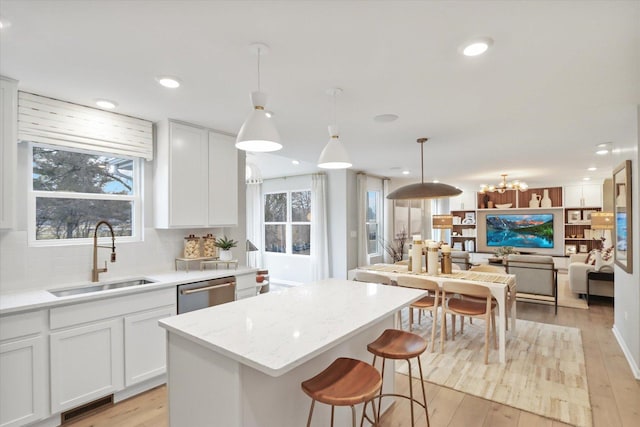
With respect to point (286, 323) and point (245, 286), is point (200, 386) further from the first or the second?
point (245, 286)

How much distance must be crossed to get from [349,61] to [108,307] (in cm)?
250

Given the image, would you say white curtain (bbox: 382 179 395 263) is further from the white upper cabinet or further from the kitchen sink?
the kitchen sink

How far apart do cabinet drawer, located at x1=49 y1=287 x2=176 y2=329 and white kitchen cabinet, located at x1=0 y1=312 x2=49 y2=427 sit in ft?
0.33

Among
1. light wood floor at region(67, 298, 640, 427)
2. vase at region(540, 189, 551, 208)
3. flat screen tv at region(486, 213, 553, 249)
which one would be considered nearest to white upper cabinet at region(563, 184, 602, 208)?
vase at region(540, 189, 551, 208)

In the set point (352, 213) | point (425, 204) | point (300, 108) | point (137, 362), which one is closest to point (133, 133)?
point (300, 108)

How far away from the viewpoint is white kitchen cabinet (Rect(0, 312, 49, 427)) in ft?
6.74

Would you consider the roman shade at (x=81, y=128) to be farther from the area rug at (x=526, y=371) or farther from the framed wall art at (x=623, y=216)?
the framed wall art at (x=623, y=216)

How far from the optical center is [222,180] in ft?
11.9

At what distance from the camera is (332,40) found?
5.95 ft

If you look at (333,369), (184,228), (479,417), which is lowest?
(479,417)

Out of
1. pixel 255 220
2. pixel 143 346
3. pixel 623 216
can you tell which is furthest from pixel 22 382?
pixel 255 220

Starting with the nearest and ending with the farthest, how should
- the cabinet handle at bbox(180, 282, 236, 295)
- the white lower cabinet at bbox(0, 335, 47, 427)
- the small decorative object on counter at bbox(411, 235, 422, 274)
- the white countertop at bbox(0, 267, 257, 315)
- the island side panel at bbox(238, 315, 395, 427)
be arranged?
1. the island side panel at bbox(238, 315, 395, 427)
2. the white lower cabinet at bbox(0, 335, 47, 427)
3. the white countertop at bbox(0, 267, 257, 315)
4. the cabinet handle at bbox(180, 282, 236, 295)
5. the small decorative object on counter at bbox(411, 235, 422, 274)

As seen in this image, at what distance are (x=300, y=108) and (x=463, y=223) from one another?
857 centimetres

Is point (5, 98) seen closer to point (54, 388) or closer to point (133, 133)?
point (133, 133)
